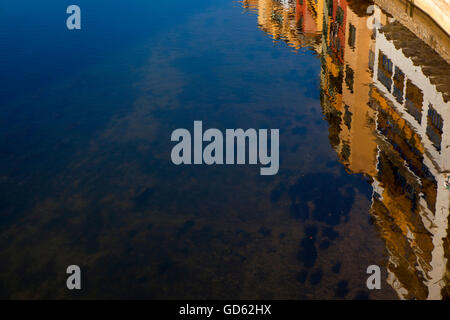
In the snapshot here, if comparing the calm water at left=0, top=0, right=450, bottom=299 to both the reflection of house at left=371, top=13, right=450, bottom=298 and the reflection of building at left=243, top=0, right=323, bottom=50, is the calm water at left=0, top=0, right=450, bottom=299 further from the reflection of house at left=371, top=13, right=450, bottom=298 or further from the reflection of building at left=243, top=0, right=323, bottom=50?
the reflection of building at left=243, top=0, right=323, bottom=50

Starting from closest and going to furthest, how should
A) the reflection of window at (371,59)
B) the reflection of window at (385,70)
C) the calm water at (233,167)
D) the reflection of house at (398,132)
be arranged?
the calm water at (233,167), the reflection of house at (398,132), the reflection of window at (385,70), the reflection of window at (371,59)

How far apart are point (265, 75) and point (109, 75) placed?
9.59 m

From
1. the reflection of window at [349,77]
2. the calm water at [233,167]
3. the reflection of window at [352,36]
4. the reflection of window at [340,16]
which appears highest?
the reflection of window at [340,16]

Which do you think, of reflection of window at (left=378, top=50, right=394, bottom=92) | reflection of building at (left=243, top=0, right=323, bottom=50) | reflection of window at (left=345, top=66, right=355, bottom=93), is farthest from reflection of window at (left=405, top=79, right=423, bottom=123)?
reflection of building at (left=243, top=0, right=323, bottom=50)

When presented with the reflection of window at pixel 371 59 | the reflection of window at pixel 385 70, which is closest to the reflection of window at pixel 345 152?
the reflection of window at pixel 385 70

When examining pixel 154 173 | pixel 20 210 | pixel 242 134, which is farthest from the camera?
pixel 242 134

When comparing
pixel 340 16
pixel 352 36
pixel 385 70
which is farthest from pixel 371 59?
pixel 340 16

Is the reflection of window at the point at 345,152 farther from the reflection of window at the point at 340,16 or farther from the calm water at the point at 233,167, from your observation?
the reflection of window at the point at 340,16

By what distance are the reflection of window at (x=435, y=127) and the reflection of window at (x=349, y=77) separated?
554 centimetres

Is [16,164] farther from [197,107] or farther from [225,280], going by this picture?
[225,280]

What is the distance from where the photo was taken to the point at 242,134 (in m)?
24.3

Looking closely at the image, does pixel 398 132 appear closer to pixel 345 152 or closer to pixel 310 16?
pixel 345 152

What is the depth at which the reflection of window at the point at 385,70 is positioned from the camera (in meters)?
27.4

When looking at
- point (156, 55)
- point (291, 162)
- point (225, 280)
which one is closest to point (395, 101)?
point (291, 162)
